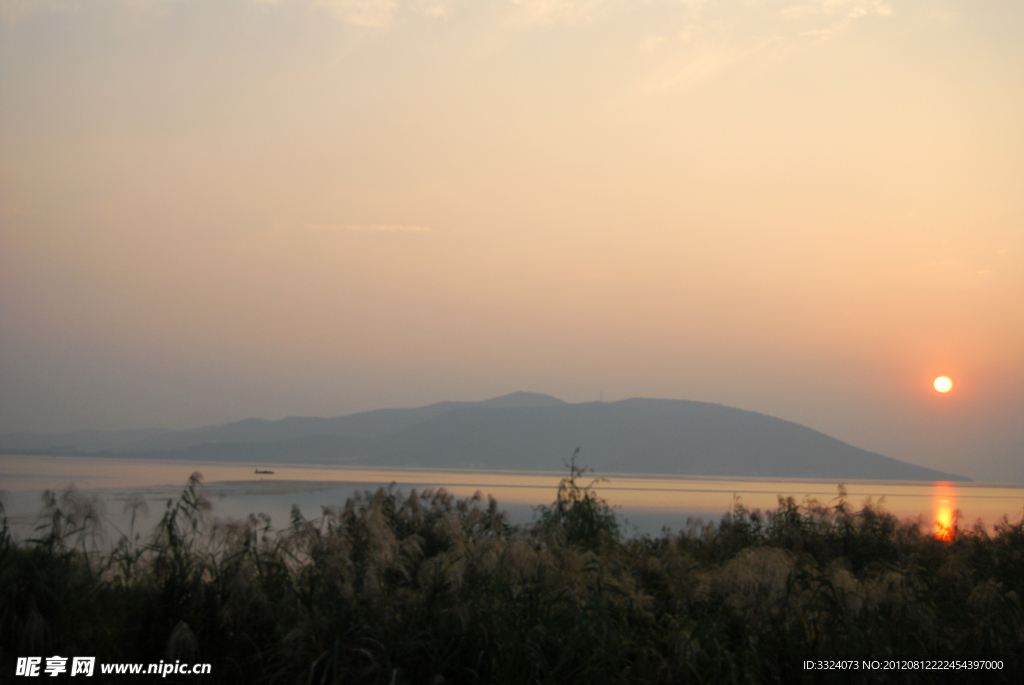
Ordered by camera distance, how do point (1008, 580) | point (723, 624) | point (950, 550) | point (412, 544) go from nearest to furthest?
point (723, 624), point (412, 544), point (1008, 580), point (950, 550)

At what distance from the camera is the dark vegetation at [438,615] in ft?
19.7

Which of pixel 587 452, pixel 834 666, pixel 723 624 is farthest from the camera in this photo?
pixel 587 452

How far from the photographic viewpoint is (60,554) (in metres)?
6.95

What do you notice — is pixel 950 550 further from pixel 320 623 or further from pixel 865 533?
pixel 320 623

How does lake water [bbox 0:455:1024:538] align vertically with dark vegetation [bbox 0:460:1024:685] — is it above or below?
below

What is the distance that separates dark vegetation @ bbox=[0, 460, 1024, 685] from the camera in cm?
602

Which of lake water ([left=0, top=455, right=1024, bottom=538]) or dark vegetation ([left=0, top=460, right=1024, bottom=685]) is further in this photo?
lake water ([left=0, top=455, right=1024, bottom=538])

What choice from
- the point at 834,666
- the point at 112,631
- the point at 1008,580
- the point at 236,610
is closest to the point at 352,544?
the point at 236,610

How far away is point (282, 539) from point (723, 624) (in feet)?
13.3

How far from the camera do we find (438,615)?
6.39m

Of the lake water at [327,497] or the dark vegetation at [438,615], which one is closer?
the dark vegetation at [438,615]

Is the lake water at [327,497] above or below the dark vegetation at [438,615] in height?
below

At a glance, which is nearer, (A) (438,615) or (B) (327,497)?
(A) (438,615)

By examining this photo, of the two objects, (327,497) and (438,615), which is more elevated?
(438,615)
